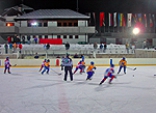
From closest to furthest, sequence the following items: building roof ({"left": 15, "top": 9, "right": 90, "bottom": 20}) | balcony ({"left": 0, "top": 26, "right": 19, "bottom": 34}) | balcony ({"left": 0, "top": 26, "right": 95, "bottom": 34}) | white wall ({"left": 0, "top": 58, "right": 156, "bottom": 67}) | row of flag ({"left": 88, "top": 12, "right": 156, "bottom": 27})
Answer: white wall ({"left": 0, "top": 58, "right": 156, "bottom": 67}) < balcony ({"left": 0, "top": 26, "right": 19, "bottom": 34}) < balcony ({"left": 0, "top": 26, "right": 95, "bottom": 34}) < building roof ({"left": 15, "top": 9, "right": 90, "bottom": 20}) < row of flag ({"left": 88, "top": 12, "right": 156, "bottom": 27})

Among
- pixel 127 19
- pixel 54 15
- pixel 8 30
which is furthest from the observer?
pixel 127 19

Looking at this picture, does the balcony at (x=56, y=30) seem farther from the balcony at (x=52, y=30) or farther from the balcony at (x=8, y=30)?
the balcony at (x=8, y=30)

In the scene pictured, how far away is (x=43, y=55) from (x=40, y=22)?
43.9 feet

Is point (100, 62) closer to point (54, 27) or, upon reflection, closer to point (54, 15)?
point (54, 27)

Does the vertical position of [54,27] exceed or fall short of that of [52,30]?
it exceeds it

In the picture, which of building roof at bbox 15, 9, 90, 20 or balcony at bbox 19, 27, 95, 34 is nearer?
balcony at bbox 19, 27, 95, 34

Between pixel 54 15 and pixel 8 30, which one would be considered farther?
pixel 54 15

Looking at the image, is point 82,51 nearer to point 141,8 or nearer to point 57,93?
point 57,93

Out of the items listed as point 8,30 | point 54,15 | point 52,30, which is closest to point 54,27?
point 52,30

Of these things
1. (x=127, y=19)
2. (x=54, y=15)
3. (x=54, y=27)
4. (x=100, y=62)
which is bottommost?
(x=100, y=62)

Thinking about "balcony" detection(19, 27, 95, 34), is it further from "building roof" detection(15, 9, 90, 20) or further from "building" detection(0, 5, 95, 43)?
"building roof" detection(15, 9, 90, 20)

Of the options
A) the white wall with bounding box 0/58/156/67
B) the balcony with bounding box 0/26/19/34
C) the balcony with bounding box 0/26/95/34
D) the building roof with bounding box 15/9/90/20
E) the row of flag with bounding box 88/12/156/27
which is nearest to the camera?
the white wall with bounding box 0/58/156/67

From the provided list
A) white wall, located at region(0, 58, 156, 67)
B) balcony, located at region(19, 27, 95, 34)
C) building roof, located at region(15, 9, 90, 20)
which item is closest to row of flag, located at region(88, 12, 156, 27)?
building roof, located at region(15, 9, 90, 20)

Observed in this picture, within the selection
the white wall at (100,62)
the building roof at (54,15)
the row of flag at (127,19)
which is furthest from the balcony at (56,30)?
the white wall at (100,62)
